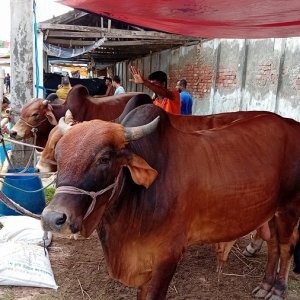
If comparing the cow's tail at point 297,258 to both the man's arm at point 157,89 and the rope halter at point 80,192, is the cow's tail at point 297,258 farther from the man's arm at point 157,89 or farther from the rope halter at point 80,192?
the man's arm at point 157,89

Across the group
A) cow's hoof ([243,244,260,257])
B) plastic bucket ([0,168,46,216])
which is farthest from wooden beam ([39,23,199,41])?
cow's hoof ([243,244,260,257])

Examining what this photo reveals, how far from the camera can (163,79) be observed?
5945 millimetres

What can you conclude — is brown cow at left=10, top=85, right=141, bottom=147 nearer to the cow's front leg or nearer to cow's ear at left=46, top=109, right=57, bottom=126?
cow's ear at left=46, top=109, right=57, bottom=126

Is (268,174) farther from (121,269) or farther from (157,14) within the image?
(157,14)

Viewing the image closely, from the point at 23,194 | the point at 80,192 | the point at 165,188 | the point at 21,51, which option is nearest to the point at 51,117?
the point at 21,51

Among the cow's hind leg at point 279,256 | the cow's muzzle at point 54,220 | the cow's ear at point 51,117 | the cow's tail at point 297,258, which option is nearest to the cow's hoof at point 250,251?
the cow's tail at point 297,258

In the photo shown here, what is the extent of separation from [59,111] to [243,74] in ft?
12.9

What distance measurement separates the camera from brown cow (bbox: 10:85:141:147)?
15.2ft

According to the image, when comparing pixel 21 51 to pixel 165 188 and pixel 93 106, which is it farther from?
pixel 165 188

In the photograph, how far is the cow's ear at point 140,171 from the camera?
2.10 m

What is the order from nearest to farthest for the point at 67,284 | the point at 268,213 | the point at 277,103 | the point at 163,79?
the point at 268,213
the point at 67,284
the point at 163,79
the point at 277,103

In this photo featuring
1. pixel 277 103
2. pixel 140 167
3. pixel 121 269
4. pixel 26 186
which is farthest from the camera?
pixel 277 103

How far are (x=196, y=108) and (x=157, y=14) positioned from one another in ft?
17.1

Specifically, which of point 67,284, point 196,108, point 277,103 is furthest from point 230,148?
point 196,108
